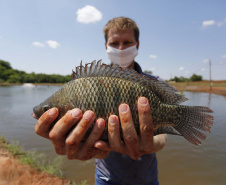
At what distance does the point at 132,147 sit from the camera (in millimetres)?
1953

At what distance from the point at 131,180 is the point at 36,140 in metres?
7.91

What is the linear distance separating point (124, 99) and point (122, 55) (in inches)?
68.6

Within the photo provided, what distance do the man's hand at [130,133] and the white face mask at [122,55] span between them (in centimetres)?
172

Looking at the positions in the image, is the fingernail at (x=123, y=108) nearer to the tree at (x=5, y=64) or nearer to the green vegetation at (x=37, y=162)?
the green vegetation at (x=37, y=162)

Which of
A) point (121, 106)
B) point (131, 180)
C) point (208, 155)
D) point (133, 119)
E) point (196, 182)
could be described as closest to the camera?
point (121, 106)

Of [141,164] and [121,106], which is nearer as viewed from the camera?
[121,106]

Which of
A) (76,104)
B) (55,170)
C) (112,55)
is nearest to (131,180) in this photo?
(76,104)

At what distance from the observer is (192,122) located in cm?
199

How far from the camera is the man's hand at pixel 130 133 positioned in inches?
68.7

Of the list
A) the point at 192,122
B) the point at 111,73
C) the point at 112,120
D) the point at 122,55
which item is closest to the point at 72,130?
the point at 112,120

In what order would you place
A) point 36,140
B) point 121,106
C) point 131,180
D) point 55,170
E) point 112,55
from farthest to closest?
point 36,140, point 55,170, point 112,55, point 131,180, point 121,106

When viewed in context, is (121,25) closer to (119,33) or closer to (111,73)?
(119,33)

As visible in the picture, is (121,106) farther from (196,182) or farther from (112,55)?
(196,182)

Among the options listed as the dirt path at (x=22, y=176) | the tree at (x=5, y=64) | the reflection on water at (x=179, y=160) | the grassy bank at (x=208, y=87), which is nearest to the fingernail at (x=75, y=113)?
the dirt path at (x=22, y=176)
